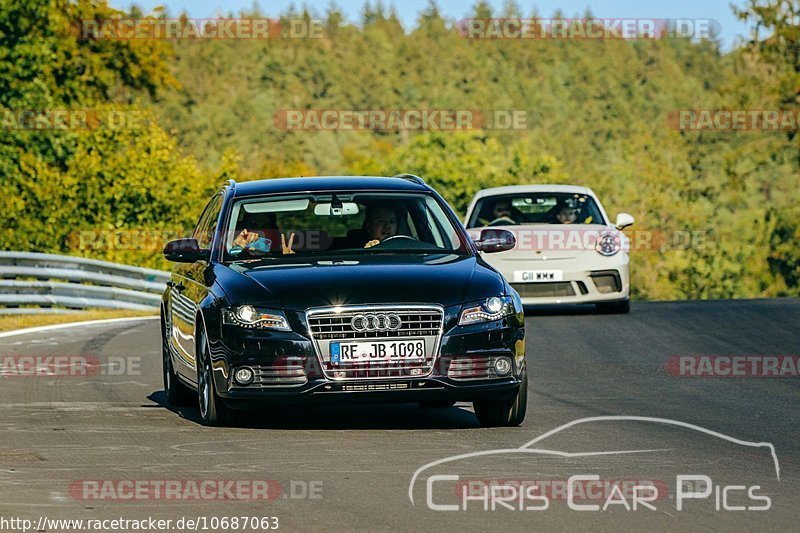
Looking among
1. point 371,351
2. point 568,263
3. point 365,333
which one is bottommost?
point 568,263

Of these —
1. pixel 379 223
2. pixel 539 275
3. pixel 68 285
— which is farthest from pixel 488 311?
pixel 68 285

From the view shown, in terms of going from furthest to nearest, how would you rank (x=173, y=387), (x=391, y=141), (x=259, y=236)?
(x=391, y=141) → (x=173, y=387) → (x=259, y=236)

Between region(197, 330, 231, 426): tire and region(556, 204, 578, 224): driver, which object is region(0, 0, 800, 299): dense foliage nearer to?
region(556, 204, 578, 224): driver

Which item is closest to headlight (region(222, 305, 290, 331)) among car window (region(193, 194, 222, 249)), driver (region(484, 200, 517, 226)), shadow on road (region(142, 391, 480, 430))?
shadow on road (region(142, 391, 480, 430))

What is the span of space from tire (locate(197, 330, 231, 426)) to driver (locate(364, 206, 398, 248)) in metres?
1.33

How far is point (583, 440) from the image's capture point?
8812mm

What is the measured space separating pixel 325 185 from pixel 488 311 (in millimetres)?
1960

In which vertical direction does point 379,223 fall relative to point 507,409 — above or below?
above

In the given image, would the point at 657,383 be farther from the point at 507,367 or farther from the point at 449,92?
the point at 449,92

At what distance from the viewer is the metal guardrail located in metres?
23.3

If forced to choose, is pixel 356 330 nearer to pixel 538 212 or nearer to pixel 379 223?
pixel 379 223

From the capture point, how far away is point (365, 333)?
29.5 feet

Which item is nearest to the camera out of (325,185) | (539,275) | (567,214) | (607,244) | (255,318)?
(255,318)

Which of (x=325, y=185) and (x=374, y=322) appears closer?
(x=374, y=322)
